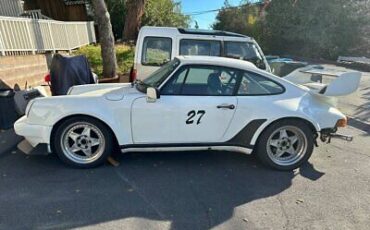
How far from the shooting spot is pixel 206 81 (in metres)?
4.20

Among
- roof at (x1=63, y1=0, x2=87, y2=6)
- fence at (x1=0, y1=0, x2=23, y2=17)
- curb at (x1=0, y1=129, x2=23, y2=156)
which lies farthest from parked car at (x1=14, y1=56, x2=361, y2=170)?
roof at (x1=63, y1=0, x2=87, y2=6)

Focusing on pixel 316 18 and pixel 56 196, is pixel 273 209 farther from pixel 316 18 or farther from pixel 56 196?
pixel 316 18

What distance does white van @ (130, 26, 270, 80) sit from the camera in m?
6.98

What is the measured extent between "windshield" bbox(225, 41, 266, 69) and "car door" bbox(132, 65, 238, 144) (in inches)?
123

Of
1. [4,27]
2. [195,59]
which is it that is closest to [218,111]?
[195,59]

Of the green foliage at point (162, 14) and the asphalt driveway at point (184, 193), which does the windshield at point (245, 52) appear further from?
the green foliage at point (162, 14)

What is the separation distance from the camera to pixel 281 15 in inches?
853

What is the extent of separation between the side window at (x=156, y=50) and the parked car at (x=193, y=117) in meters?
2.73

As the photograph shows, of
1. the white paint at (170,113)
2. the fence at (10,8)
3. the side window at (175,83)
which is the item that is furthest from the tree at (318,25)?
the side window at (175,83)

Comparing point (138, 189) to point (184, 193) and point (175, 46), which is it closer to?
point (184, 193)

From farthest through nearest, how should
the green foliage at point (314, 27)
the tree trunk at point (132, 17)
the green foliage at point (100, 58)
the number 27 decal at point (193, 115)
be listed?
the green foliage at point (314, 27) → the tree trunk at point (132, 17) → the green foliage at point (100, 58) → the number 27 decal at point (193, 115)

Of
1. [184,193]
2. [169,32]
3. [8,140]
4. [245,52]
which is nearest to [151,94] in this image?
[184,193]

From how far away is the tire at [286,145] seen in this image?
420 cm

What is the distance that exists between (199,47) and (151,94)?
137 inches
